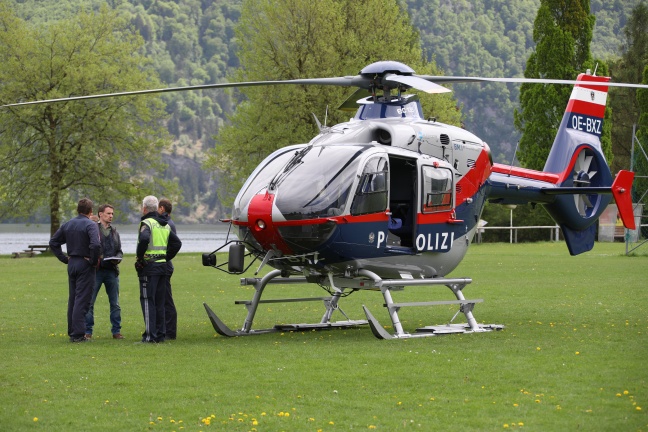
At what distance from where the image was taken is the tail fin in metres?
19.5

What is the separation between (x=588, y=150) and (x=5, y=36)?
1495 inches

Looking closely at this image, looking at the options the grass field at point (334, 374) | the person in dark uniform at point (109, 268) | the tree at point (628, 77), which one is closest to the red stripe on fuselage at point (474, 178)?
the grass field at point (334, 374)

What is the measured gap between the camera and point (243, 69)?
167 ft

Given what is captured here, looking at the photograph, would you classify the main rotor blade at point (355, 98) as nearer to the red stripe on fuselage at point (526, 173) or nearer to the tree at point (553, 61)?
the red stripe on fuselage at point (526, 173)

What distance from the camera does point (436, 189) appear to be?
17.0m

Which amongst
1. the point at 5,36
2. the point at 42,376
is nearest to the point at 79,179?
the point at 5,36

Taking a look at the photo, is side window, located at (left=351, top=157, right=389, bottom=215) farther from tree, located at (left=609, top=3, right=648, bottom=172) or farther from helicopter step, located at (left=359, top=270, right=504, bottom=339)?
tree, located at (left=609, top=3, right=648, bottom=172)

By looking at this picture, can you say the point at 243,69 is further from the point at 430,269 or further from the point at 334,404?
the point at 334,404

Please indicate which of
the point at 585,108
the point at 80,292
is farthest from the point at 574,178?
the point at 80,292

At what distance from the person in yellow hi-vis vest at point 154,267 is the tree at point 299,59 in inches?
1239

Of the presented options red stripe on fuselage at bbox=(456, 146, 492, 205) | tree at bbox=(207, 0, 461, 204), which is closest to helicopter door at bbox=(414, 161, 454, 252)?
red stripe on fuselage at bbox=(456, 146, 492, 205)

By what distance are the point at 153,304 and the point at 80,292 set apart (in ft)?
4.30

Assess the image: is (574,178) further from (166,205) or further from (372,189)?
(166,205)

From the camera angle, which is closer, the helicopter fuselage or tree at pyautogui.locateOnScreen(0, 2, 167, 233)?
the helicopter fuselage
